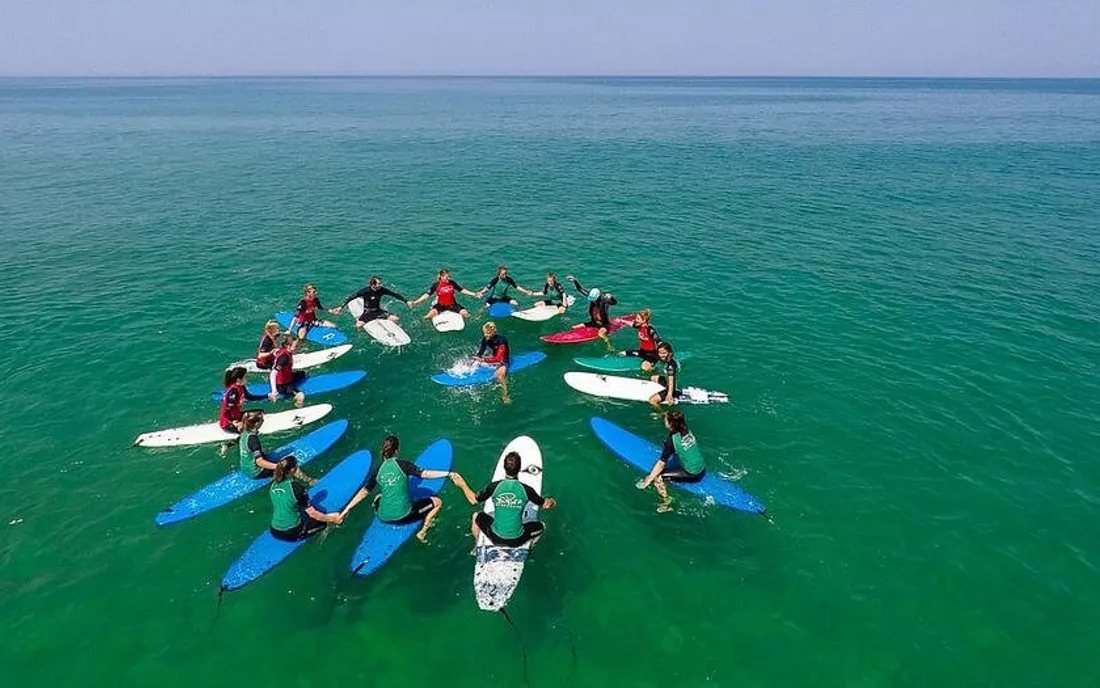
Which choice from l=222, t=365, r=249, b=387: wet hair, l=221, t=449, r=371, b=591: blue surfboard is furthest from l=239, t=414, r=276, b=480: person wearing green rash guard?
l=222, t=365, r=249, b=387: wet hair

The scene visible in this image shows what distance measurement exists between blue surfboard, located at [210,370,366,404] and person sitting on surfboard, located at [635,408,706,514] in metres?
9.99

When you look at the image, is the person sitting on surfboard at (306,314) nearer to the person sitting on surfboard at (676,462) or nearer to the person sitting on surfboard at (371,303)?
the person sitting on surfboard at (371,303)

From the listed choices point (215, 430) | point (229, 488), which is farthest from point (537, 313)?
point (229, 488)

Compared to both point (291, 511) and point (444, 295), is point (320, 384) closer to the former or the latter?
point (444, 295)

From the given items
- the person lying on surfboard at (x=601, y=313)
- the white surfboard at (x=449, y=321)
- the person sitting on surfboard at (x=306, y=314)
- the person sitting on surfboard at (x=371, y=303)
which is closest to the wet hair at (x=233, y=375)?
the person sitting on surfboard at (x=306, y=314)

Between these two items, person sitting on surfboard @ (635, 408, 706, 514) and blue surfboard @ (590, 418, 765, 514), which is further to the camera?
blue surfboard @ (590, 418, 765, 514)

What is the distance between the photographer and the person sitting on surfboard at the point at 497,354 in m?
18.6

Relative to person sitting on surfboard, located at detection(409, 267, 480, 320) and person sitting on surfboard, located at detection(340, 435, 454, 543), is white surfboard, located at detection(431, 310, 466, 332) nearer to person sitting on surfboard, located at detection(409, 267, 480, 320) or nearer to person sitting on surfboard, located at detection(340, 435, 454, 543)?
person sitting on surfboard, located at detection(409, 267, 480, 320)

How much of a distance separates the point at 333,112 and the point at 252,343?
373 feet

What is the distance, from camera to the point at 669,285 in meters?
27.8

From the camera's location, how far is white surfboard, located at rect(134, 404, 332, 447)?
16062 mm

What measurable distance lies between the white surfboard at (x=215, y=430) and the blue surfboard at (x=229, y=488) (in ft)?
3.88

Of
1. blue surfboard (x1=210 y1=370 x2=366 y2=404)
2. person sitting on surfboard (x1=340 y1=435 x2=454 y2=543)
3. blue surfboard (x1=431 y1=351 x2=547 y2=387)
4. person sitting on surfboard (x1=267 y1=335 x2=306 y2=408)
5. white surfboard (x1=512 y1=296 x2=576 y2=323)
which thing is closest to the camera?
person sitting on surfboard (x1=340 y1=435 x2=454 y2=543)

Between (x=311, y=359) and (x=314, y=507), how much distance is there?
849cm
